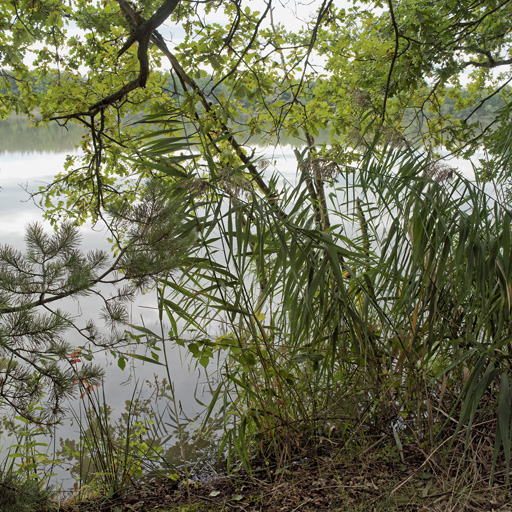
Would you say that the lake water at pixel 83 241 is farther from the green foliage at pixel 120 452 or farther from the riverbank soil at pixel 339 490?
the riverbank soil at pixel 339 490

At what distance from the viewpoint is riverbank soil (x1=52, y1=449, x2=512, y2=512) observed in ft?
4.38

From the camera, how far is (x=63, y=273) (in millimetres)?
1034

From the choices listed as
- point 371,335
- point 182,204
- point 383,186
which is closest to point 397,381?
point 371,335

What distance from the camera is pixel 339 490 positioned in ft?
4.86

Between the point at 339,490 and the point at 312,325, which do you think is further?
the point at 312,325

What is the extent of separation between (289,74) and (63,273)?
7.73 feet

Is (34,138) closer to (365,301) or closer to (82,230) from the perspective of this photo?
(82,230)

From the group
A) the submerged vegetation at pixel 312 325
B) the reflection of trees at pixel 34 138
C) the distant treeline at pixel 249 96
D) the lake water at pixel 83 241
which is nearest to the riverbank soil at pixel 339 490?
the submerged vegetation at pixel 312 325

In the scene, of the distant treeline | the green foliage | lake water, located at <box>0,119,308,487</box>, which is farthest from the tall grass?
the distant treeline

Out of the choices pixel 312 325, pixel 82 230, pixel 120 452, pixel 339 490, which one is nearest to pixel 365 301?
pixel 312 325

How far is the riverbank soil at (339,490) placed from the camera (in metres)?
1.34

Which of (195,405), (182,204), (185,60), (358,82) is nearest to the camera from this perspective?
(182,204)

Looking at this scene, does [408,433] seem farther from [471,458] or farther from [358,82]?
[358,82]

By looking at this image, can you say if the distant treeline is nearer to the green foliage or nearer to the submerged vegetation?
the submerged vegetation
